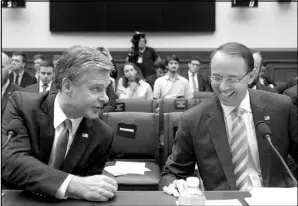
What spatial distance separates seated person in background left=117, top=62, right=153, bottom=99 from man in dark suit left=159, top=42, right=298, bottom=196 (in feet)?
12.8

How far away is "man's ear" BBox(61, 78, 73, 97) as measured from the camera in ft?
4.77

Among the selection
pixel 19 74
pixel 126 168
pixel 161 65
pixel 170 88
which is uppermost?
pixel 161 65

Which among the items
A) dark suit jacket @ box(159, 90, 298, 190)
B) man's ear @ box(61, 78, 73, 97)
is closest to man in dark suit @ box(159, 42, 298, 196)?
dark suit jacket @ box(159, 90, 298, 190)

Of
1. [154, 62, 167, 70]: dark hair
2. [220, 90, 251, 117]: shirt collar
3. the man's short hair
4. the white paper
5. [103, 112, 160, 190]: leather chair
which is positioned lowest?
[103, 112, 160, 190]: leather chair

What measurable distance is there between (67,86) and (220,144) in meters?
0.70

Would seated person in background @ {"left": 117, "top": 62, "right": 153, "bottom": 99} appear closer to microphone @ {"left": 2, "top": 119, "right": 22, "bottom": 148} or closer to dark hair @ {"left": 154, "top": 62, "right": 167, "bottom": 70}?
dark hair @ {"left": 154, "top": 62, "right": 167, "bottom": 70}

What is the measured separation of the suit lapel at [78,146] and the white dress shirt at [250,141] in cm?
62

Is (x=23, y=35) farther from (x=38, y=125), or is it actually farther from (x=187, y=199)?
(x=187, y=199)

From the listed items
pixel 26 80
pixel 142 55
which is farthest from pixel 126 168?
pixel 142 55

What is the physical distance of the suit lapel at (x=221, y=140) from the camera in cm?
154

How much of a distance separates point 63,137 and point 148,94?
4201 millimetres

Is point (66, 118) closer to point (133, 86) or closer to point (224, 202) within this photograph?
point (224, 202)

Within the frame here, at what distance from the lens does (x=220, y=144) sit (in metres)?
1.59

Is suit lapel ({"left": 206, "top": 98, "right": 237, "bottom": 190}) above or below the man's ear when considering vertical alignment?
below
